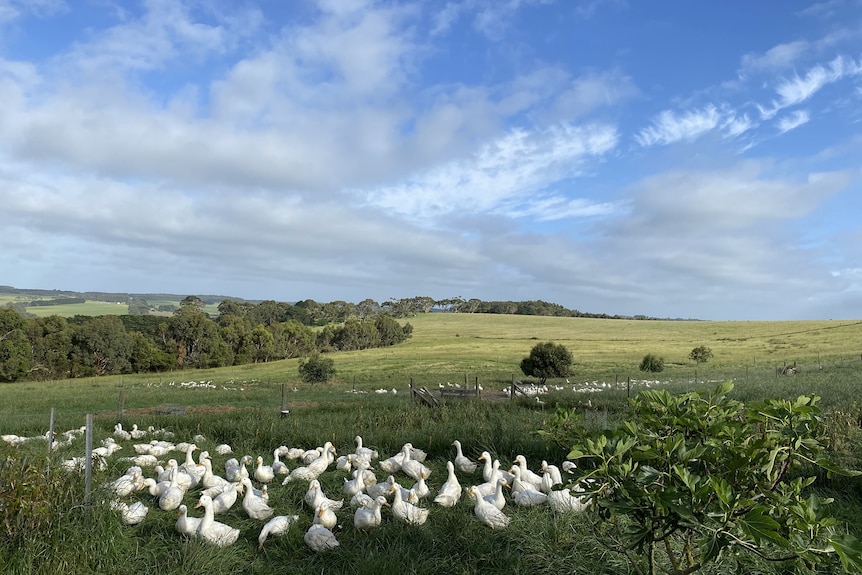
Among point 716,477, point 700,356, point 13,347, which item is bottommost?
point 13,347

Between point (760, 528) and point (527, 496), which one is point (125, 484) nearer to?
point (527, 496)

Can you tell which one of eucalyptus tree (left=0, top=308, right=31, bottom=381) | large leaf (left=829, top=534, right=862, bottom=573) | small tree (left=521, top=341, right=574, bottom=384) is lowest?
eucalyptus tree (left=0, top=308, right=31, bottom=381)

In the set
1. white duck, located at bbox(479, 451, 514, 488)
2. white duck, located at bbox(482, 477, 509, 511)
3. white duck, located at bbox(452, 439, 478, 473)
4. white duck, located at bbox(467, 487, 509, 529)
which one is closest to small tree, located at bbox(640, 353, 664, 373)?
white duck, located at bbox(452, 439, 478, 473)

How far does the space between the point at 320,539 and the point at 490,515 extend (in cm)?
208

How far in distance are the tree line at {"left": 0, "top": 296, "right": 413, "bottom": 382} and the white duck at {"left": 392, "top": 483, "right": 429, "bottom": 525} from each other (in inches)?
2609

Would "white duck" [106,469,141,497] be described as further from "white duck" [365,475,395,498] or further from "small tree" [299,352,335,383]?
"small tree" [299,352,335,383]

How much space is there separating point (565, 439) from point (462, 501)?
4.05m

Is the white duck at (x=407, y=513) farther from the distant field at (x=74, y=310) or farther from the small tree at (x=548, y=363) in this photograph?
the distant field at (x=74, y=310)

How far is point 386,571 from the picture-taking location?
561 cm

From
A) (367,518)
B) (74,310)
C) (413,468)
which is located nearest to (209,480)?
(413,468)

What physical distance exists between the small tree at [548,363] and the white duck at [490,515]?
34541mm

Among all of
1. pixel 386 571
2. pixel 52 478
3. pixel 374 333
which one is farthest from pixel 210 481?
pixel 374 333

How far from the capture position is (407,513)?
23.0 ft

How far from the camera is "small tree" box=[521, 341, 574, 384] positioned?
1614 inches
